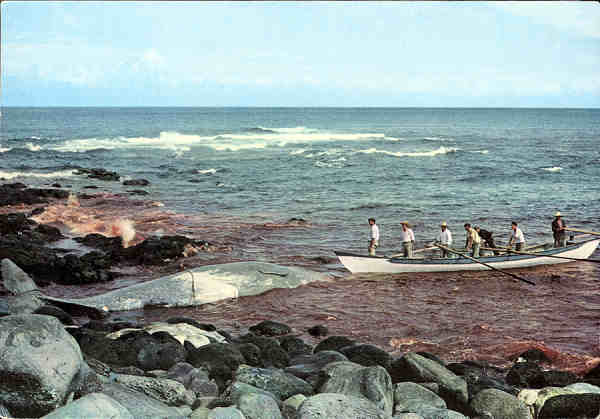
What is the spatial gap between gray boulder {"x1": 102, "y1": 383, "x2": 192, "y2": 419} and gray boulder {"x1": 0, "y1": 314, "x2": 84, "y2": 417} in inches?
17.3

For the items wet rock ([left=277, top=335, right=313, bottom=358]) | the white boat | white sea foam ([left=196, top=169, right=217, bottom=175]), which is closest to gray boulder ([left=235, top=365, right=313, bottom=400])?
wet rock ([left=277, top=335, right=313, bottom=358])

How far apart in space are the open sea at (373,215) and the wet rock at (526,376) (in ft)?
4.33

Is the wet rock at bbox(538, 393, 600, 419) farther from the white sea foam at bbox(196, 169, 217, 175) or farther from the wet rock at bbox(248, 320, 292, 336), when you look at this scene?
the white sea foam at bbox(196, 169, 217, 175)

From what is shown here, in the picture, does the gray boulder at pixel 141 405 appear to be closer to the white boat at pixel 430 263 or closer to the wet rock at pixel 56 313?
the wet rock at pixel 56 313

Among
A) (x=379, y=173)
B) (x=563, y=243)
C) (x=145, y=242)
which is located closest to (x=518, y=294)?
(x=563, y=243)

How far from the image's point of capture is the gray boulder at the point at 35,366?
18.2 feet

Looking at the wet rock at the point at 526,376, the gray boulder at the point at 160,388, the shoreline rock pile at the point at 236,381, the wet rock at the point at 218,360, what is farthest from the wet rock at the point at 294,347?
the gray boulder at the point at 160,388

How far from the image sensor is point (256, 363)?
9.15 metres

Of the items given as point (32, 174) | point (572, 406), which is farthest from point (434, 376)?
point (32, 174)

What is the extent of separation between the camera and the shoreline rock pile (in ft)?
18.6

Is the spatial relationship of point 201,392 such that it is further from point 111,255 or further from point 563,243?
point 563,243

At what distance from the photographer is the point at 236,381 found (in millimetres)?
7199

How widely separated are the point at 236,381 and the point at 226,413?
4.10ft

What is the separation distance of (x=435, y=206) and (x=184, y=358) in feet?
75.4
